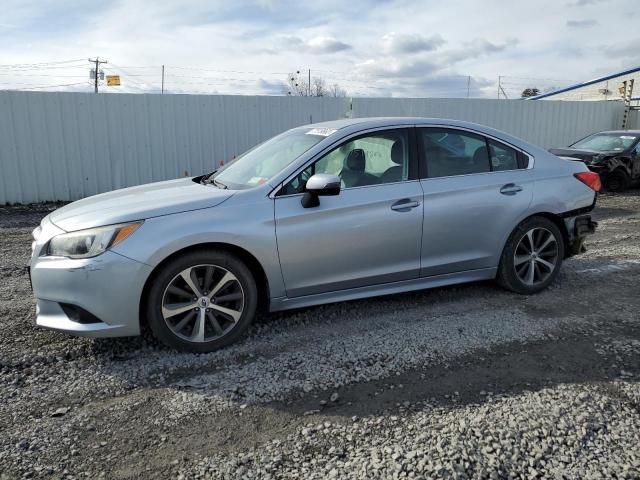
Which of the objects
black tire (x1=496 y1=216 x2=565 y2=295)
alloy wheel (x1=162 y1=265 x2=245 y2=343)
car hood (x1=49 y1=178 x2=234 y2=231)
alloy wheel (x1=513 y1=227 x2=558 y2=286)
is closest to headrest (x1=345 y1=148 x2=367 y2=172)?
car hood (x1=49 y1=178 x2=234 y2=231)

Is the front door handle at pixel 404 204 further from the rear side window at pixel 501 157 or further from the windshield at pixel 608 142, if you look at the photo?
the windshield at pixel 608 142

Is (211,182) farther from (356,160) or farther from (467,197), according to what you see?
(467,197)

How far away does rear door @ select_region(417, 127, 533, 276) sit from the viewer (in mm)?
4422

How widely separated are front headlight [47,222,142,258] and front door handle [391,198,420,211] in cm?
194

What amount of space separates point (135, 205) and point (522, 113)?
47.8 feet

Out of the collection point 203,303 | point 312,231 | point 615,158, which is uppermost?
point 615,158

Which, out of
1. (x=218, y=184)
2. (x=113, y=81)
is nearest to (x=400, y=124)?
(x=218, y=184)

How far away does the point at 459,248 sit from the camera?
4.55m

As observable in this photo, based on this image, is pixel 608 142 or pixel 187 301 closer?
pixel 187 301

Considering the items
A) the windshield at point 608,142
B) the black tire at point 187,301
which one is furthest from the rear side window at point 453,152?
the windshield at point 608,142

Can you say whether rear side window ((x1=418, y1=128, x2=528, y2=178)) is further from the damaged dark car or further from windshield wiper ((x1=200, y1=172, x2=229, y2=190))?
the damaged dark car

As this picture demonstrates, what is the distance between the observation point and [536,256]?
4941 mm

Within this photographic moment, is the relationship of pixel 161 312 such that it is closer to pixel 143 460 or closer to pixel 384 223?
pixel 143 460

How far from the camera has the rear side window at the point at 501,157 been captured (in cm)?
480
